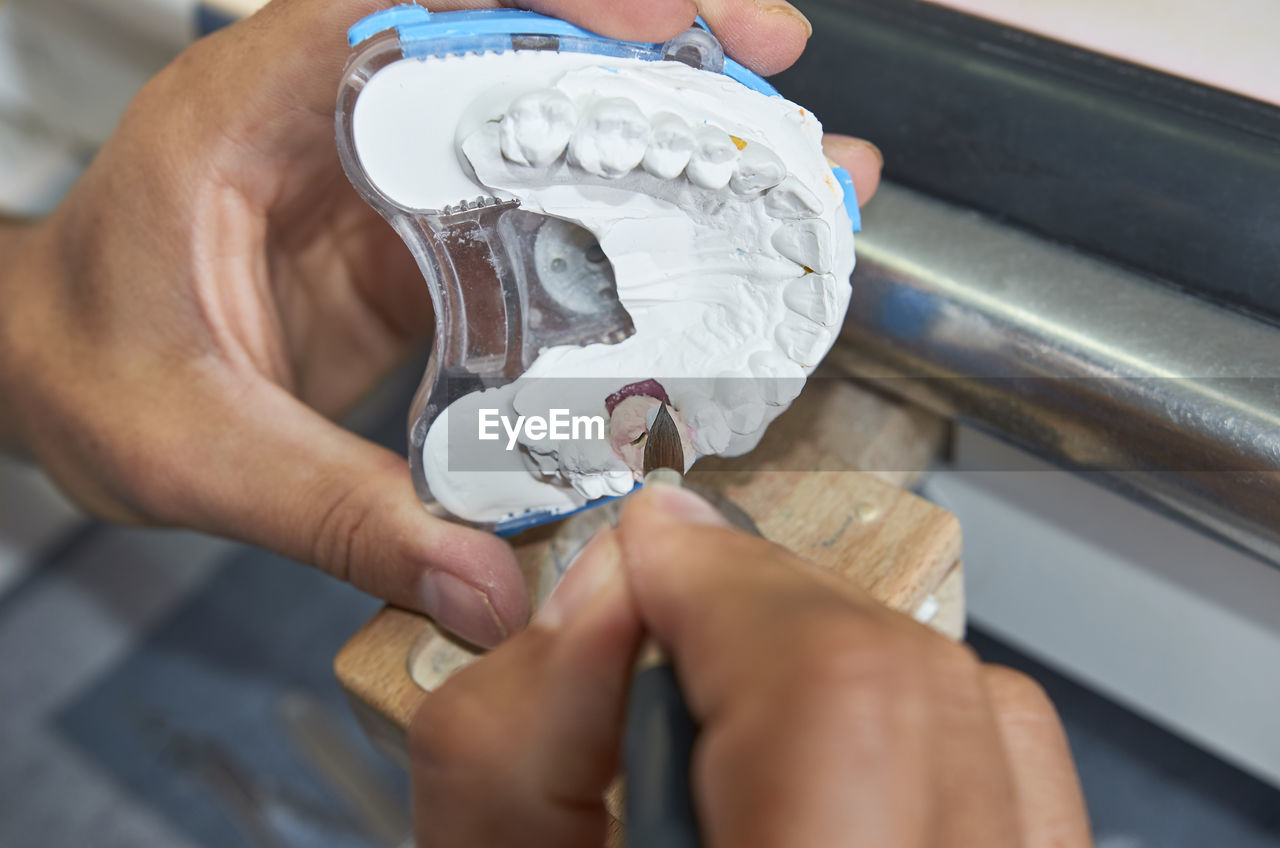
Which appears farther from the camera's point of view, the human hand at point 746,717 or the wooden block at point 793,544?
the wooden block at point 793,544

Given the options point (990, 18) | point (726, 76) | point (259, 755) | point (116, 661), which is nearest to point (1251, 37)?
point (990, 18)

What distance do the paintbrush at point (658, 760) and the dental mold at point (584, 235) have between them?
0.20 meters

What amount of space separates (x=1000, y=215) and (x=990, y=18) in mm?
144

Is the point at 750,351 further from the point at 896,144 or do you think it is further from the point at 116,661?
the point at 116,661

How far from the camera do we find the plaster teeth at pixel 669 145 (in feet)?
1.34

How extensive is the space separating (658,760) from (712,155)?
25 centimetres

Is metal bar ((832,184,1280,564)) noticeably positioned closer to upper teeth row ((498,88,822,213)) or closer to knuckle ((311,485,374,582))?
upper teeth row ((498,88,822,213))

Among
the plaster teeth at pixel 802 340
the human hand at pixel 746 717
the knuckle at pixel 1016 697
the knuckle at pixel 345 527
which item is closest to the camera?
the human hand at pixel 746 717

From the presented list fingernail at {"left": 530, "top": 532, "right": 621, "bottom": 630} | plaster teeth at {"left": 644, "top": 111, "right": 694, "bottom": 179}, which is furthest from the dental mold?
fingernail at {"left": 530, "top": 532, "right": 621, "bottom": 630}

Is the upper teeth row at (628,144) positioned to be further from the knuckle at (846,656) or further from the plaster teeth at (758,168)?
the knuckle at (846,656)

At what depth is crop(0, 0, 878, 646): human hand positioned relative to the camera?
0.56 meters

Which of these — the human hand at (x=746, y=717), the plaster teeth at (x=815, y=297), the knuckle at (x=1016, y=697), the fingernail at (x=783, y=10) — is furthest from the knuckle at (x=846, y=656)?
the fingernail at (x=783, y=10)

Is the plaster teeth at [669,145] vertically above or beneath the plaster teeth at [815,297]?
above

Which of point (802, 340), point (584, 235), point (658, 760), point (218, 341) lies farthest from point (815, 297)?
point (218, 341)
